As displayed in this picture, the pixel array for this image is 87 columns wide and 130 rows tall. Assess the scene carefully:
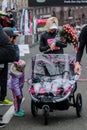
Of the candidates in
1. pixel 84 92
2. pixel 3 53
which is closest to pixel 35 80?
pixel 3 53

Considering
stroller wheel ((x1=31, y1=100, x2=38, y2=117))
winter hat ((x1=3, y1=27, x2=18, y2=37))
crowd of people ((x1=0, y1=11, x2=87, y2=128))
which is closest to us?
crowd of people ((x1=0, y1=11, x2=87, y2=128))

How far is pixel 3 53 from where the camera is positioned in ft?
22.9

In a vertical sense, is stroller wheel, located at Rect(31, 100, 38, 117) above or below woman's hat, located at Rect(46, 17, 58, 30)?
below

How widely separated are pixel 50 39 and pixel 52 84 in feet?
5.26

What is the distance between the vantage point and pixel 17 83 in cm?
867

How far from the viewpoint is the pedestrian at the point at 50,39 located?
928 centimetres

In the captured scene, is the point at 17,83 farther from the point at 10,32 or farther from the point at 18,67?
the point at 10,32

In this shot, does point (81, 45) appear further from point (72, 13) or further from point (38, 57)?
point (72, 13)

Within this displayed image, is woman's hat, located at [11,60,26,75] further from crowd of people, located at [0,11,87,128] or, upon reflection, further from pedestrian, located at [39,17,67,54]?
pedestrian, located at [39,17,67,54]

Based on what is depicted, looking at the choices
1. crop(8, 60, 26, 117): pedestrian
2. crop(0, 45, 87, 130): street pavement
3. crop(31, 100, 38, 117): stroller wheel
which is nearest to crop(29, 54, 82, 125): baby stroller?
crop(31, 100, 38, 117): stroller wheel

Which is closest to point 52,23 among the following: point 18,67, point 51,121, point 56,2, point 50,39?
point 50,39

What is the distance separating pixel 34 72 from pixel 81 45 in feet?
3.99

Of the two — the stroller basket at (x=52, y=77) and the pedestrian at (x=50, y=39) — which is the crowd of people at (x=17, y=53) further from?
the stroller basket at (x=52, y=77)

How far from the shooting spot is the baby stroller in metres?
7.86
